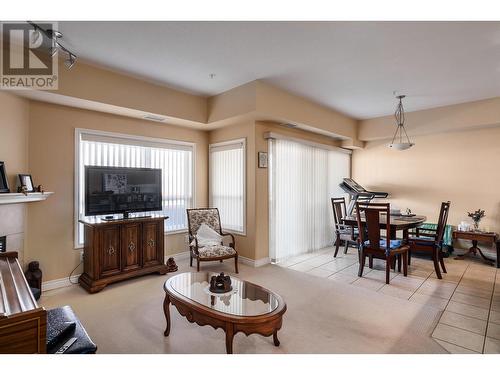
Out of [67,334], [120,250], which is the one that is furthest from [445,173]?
[67,334]

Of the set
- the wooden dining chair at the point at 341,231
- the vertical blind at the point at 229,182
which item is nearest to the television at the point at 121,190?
the vertical blind at the point at 229,182

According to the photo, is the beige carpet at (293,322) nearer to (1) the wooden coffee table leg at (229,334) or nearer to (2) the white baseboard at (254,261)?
(1) the wooden coffee table leg at (229,334)

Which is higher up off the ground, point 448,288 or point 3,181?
point 3,181

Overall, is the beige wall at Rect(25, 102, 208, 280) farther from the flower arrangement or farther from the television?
the flower arrangement

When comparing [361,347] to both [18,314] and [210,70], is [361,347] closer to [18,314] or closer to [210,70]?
[18,314]

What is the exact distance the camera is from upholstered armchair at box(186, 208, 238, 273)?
3811 mm

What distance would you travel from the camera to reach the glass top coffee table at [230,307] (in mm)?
1833

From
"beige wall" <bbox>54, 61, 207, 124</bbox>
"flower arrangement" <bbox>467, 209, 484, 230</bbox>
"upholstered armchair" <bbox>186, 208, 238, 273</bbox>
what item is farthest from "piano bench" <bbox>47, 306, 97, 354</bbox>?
"flower arrangement" <bbox>467, 209, 484, 230</bbox>

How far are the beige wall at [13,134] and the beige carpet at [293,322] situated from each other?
5.12ft

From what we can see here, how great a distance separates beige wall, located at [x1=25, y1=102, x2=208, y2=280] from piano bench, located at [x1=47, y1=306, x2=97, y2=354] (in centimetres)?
198

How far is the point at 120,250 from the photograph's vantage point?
3561 millimetres

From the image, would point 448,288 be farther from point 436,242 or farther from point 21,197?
point 21,197

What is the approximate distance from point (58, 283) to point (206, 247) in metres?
1.93

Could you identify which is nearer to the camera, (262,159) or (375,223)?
(375,223)
